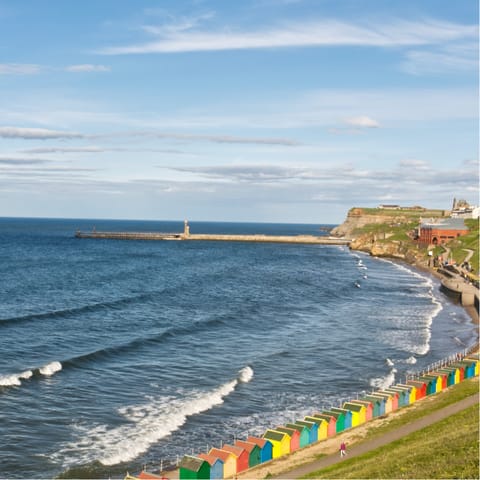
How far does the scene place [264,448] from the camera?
35.0 meters

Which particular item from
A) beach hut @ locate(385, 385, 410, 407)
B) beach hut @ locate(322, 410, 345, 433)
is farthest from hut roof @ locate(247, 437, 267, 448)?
beach hut @ locate(385, 385, 410, 407)

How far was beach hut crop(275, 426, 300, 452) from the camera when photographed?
120 ft

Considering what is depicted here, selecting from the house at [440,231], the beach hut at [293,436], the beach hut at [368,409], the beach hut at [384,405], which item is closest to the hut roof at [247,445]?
the beach hut at [293,436]

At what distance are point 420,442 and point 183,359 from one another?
28162mm

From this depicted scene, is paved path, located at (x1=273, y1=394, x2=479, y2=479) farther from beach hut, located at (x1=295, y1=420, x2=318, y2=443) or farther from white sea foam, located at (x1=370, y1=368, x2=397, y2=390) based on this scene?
white sea foam, located at (x1=370, y1=368, x2=397, y2=390)

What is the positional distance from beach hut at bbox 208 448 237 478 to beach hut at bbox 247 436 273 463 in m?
2.14

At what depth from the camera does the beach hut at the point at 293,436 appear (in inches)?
1441

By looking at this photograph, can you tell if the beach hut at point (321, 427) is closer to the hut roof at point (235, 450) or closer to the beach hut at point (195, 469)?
the hut roof at point (235, 450)

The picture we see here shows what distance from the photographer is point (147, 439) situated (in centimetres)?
3862

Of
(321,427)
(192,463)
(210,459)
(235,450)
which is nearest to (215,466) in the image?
(210,459)

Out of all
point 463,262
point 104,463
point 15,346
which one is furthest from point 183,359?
point 463,262

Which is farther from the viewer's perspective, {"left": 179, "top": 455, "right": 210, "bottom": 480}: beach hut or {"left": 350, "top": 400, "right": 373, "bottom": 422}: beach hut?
{"left": 350, "top": 400, "right": 373, "bottom": 422}: beach hut

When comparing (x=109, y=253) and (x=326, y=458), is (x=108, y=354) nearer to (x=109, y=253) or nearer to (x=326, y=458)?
(x=326, y=458)

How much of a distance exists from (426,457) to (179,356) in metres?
33.0
